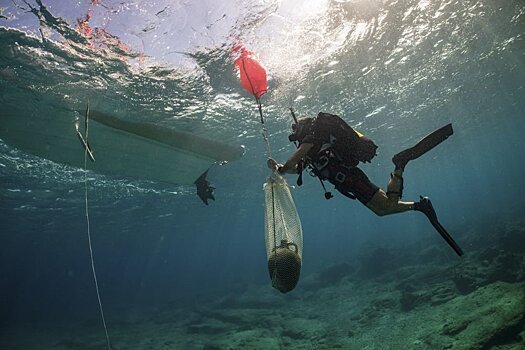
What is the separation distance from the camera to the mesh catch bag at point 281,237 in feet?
12.6

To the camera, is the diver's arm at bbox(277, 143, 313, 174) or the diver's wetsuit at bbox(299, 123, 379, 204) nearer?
the diver's arm at bbox(277, 143, 313, 174)

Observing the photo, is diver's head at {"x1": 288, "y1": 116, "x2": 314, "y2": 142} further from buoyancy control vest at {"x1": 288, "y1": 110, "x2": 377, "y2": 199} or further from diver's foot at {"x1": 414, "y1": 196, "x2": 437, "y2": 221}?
diver's foot at {"x1": 414, "y1": 196, "x2": 437, "y2": 221}

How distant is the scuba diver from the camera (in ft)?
16.6

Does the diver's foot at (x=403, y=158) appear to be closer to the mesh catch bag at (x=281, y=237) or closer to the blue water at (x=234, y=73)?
the mesh catch bag at (x=281, y=237)

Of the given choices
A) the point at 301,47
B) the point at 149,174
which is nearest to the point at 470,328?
the point at 301,47

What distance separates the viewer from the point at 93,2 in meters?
7.62

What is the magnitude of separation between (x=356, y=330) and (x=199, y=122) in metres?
12.5

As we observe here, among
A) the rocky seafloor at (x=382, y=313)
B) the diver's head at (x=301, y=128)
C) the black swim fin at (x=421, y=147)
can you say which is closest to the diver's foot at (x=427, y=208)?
the black swim fin at (x=421, y=147)

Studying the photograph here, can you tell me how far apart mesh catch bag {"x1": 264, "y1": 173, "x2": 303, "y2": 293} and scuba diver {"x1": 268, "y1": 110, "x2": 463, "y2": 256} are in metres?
0.51

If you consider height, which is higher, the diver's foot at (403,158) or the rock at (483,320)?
the diver's foot at (403,158)

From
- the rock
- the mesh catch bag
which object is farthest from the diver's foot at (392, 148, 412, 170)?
the rock

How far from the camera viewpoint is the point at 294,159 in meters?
4.99

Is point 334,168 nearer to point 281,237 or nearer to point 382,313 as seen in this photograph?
point 281,237

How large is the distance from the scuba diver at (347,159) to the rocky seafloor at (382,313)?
5787 mm
